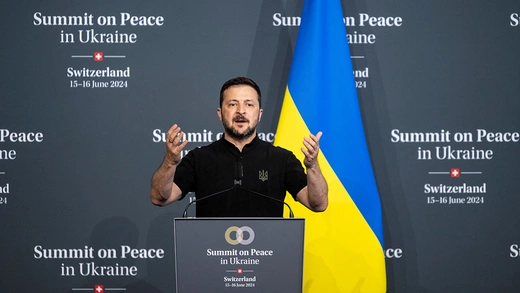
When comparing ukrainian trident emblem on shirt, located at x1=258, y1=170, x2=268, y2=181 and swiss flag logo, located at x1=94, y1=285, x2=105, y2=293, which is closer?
ukrainian trident emblem on shirt, located at x1=258, y1=170, x2=268, y2=181

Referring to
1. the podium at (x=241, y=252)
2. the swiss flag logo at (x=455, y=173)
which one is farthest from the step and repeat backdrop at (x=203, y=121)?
the podium at (x=241, y=252)

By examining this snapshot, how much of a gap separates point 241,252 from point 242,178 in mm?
590

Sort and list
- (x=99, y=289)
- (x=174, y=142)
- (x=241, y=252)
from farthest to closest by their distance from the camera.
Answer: (x=99, y=289), (x=174, y=142), (x=241, y=252)

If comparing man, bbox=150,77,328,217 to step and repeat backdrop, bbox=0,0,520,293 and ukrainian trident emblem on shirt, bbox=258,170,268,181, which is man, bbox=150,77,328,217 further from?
step and repeat backdrop, bbox=0,0,520,293

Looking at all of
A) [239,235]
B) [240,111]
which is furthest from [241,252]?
[240,111]

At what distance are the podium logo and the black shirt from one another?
0.51m

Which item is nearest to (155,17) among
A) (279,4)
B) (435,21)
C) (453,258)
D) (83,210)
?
(279,4)

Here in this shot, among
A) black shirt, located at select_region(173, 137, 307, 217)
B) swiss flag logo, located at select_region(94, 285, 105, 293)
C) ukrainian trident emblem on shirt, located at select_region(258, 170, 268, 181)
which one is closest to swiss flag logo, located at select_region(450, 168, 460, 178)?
black shirt, located at select_region(173, 137, 307, 217)

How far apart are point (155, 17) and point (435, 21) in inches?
72.8

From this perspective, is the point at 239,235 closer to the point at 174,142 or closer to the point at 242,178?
the point at 174,142

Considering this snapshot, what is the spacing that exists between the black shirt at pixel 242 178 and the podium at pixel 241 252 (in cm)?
52

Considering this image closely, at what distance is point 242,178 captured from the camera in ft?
7.79

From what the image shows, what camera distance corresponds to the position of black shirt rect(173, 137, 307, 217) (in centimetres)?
239

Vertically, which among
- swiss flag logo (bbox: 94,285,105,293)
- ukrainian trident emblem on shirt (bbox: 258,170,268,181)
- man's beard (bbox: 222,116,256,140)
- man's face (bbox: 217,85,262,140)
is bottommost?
swiss flag logo (bbox: 94,285,105,293)
